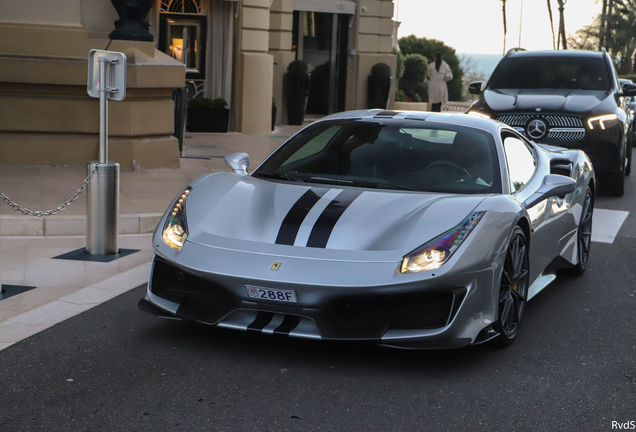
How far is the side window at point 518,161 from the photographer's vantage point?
207 inches

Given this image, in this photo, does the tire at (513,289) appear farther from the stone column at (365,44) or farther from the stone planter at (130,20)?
the stone column at (365,44)

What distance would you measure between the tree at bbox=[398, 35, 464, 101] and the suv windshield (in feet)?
85.4

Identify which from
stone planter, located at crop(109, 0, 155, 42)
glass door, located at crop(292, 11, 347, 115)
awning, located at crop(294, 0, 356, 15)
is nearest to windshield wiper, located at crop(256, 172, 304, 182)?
stone planter, located at crop(109, 0, 155, 42)

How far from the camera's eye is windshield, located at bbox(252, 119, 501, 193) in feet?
16.7

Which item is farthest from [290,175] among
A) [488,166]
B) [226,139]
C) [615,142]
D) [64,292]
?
[226,139]

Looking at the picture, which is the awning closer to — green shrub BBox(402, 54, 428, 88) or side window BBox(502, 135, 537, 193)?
green shrub BBox(402, 54, 428, 88)

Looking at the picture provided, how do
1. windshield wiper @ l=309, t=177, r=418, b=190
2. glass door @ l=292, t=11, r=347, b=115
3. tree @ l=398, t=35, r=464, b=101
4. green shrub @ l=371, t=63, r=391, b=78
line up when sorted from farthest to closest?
1. tree @ l=398, t=35, r=464, b=101
2. green shrub @ l=371, t=63, r=391, b=78
3. glass door @ l=292, t=11, r=347, b=115
4. windshield wiper @ l=309, t=177, r=418, b=190

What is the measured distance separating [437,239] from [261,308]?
922 millimetres

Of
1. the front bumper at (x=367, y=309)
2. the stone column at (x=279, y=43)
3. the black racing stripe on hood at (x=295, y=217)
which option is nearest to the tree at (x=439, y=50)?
the stone column at (x=279, y=43)

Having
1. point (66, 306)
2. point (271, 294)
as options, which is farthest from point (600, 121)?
point (271, 294)

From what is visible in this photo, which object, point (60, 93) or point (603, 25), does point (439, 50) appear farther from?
point (603, 25)

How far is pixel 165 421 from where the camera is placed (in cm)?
349

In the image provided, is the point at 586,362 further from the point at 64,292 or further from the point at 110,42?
the point at 110,42

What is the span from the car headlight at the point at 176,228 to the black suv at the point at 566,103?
21.4 feet
